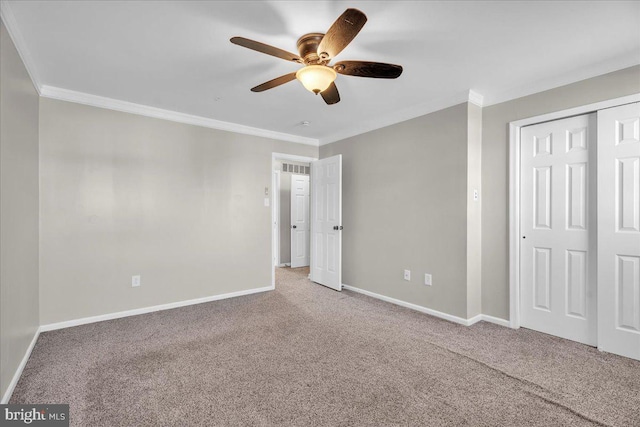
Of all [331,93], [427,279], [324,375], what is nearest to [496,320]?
[427,279]

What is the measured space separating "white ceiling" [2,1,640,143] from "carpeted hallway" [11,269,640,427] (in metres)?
2.37

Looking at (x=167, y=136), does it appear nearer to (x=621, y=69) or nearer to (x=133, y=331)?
(x=133, y=331)

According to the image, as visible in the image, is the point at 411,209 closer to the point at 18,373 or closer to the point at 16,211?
the point at 16,211

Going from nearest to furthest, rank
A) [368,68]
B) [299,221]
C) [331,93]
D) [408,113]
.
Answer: [368,68] → [331,93] → [408,113] → [299,221]

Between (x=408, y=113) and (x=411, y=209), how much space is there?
116cm

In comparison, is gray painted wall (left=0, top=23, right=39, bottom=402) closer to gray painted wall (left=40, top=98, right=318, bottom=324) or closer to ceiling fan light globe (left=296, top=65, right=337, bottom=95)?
gray painted wall (left=40, top=98, right=318, bottom=324)

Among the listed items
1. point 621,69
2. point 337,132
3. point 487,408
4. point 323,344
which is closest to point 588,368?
point 487,408

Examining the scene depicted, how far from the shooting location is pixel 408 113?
362cm

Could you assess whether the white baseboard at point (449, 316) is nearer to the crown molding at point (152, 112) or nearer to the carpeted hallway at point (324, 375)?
the carpeted hallway at point (324, 375)

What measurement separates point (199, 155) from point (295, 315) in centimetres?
234

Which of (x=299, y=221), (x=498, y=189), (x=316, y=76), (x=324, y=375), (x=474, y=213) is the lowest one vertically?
(x=324, y=375)

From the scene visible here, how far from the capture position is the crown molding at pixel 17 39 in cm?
180

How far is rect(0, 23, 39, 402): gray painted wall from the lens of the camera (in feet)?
6.07

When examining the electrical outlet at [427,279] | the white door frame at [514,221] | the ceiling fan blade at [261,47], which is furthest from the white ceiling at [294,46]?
the electrical outlet at [427,279]
